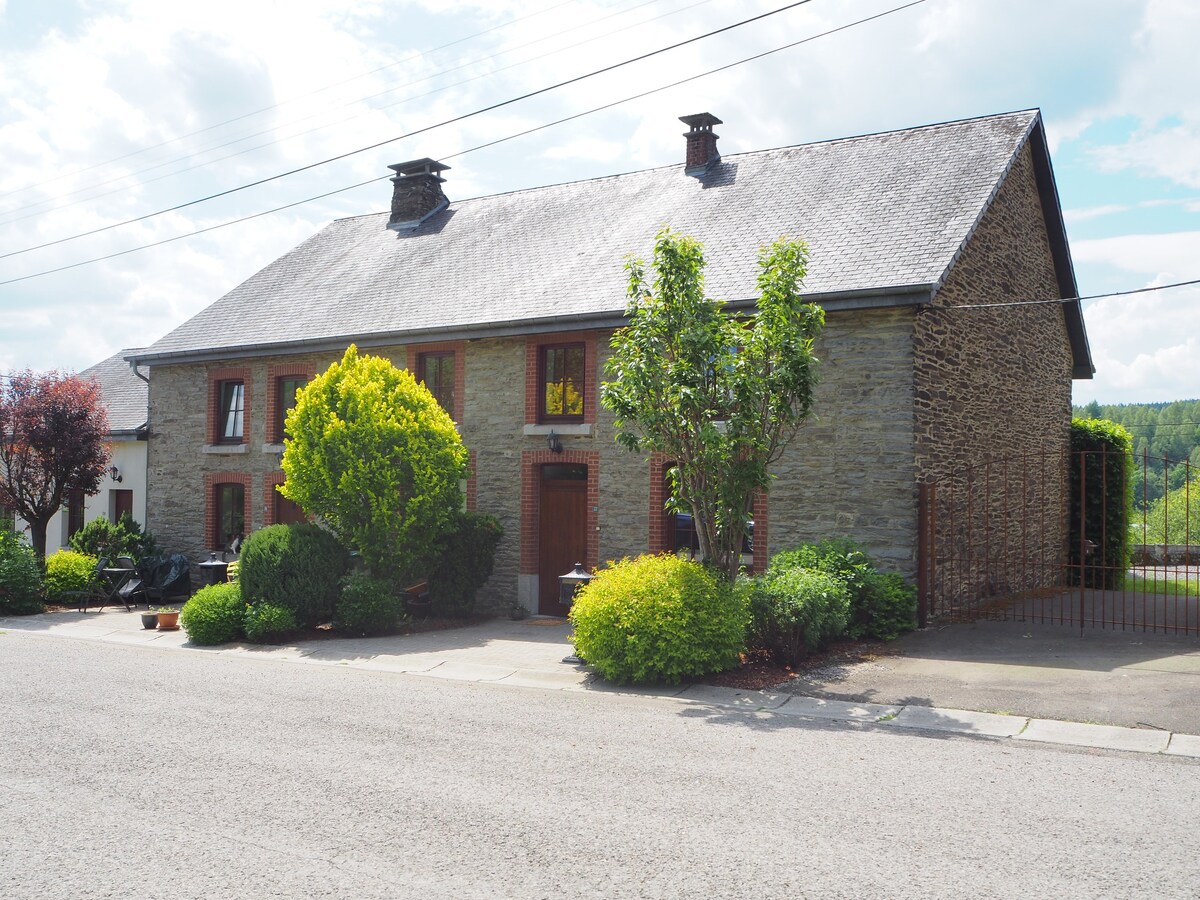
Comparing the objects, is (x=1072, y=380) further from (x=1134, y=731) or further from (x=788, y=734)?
(x=788, y=734)

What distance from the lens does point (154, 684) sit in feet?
33.4

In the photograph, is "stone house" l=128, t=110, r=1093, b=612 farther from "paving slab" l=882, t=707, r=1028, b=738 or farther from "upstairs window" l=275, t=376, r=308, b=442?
"paving slab" l=882, t=707, r=1028, b=738

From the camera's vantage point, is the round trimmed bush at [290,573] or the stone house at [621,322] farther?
the round trimmed bush at [290,573]

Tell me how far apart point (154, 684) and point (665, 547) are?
7498mm

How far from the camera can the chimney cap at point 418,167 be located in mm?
22837

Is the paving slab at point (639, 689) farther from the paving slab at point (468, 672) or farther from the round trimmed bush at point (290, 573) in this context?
the round trimmed bush at point (290, 573)

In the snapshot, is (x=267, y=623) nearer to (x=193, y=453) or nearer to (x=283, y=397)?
(x=283, y=397)

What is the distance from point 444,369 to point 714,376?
8.04m

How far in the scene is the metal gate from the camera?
13508mm

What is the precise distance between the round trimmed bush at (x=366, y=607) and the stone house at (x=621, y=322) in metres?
2.79

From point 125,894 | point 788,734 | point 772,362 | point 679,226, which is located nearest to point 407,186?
point 679,226

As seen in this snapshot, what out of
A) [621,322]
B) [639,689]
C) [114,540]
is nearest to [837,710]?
[639,689]

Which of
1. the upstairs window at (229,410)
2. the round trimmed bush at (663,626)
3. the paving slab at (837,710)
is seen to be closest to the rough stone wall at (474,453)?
the upstairs window at (229,410)

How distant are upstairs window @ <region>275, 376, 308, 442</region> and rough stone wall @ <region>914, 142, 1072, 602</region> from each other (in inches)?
478
